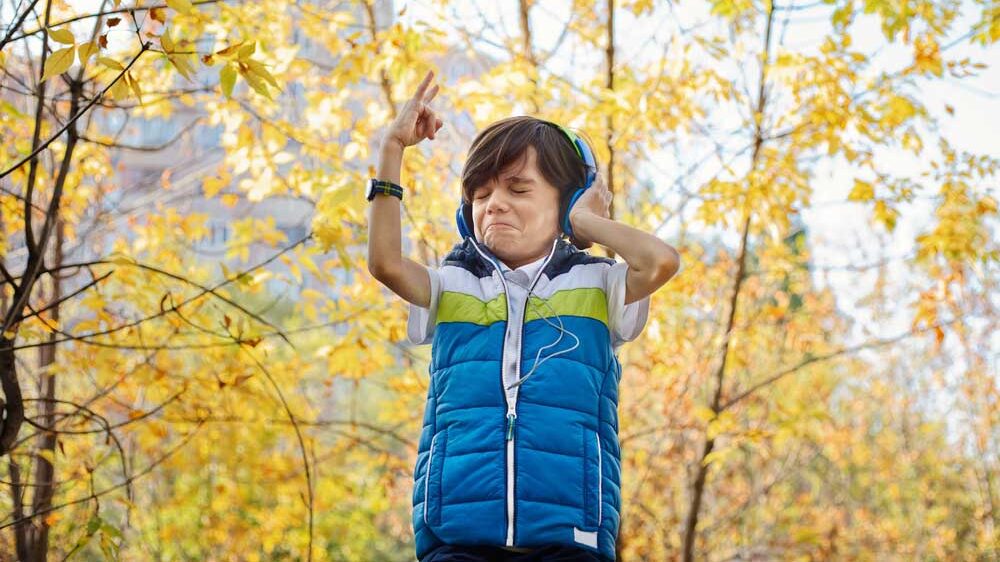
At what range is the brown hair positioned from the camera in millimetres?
1900

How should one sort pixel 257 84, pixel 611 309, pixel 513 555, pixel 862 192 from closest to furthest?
pixel 513 555, pixel 611 309, pixel 257 84, pixel 862 192

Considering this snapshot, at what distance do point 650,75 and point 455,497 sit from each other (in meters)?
2.84

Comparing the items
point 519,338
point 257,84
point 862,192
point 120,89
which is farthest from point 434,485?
point 862,192

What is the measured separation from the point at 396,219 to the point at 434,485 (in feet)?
1.57

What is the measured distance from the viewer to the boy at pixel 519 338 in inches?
62.6

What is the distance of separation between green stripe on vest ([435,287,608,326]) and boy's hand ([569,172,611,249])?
108 mm

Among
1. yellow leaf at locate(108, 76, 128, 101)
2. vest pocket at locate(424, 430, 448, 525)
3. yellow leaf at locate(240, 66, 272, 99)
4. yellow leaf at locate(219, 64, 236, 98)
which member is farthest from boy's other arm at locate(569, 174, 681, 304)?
yellow leaf at locate(108, 76, 128, 101)

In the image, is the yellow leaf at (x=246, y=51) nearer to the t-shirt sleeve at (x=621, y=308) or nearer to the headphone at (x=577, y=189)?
the headphone at (x=577, y=189)

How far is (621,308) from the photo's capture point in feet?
5.91

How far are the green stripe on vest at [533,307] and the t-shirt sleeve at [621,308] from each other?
2 centimetres

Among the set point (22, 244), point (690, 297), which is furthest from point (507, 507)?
point (22, 244)

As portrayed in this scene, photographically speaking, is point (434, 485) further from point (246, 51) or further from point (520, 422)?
point (246, 51)

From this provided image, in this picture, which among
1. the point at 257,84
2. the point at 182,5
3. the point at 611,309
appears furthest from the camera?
the point at 257,84

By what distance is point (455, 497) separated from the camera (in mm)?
1604
